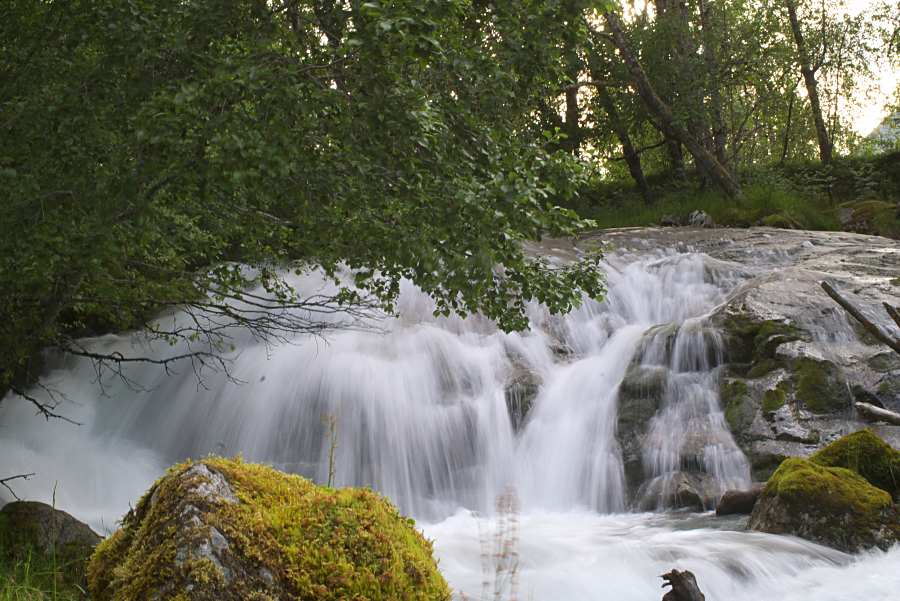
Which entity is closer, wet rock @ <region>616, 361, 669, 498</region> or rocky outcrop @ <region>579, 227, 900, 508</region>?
rocky outcrop @ <region>579, 227, 900, 508</region>

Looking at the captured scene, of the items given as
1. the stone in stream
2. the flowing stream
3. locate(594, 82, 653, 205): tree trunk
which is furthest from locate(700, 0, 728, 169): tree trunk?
the stone in stream

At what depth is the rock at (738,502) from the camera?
19.3 feet

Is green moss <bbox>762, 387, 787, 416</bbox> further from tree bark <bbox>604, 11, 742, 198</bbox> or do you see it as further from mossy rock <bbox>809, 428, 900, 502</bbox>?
tree bark <bbox>604, 11, 742, 198</bbox>

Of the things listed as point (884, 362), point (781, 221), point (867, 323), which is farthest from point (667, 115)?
point (867, 323)

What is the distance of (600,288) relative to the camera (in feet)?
15.9

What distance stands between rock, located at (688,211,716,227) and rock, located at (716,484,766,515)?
36.9ft

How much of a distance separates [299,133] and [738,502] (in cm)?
540

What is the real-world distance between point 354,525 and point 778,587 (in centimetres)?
348

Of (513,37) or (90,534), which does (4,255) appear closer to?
(90,534)

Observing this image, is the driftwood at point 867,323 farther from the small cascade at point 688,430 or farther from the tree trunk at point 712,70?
the tree trunk at point 712,70

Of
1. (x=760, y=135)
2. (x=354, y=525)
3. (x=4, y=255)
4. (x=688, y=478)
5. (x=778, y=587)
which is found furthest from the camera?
(x=760, y=135)

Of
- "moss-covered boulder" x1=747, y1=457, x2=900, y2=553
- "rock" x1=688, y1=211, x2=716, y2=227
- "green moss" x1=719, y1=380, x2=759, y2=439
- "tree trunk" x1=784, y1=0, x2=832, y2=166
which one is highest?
"tree trunk" x1=784, y1=0, x2=832, y2=166

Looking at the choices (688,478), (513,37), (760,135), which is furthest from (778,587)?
(760,135)

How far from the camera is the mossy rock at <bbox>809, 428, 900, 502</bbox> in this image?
532cm
